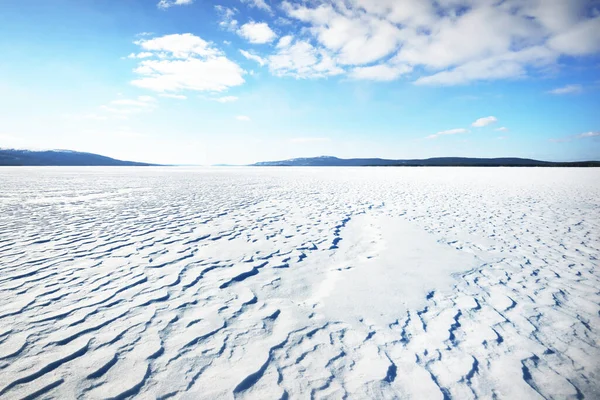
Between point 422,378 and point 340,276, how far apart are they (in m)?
2.35

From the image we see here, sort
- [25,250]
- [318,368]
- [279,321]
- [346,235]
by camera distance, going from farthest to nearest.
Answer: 1. [346,235]
2. [25,250]
3. [279,321]
4. [318,368]

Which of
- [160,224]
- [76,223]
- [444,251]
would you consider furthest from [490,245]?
[76,223]

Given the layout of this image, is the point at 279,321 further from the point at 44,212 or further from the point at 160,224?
the point at 44,212

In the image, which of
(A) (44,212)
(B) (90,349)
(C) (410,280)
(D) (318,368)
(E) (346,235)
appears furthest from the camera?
(A) (44,212)

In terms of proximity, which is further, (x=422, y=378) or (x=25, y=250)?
(x=25, y=250)

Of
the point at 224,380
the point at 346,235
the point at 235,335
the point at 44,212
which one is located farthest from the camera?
the point at 44,212

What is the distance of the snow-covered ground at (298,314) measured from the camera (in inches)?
100

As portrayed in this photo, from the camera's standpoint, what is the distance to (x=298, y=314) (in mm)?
3699

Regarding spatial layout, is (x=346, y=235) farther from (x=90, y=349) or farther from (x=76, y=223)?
(x=76, y=223)

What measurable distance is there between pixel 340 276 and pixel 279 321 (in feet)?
5.55

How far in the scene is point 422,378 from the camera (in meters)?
2.60

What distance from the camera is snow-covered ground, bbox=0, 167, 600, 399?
100 inches

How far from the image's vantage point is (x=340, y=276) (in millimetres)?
4883

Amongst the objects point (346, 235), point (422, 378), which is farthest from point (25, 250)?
point (422, 378)
